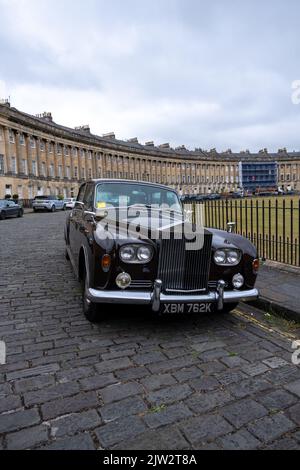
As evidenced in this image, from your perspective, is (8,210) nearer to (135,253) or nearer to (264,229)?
(264,229)

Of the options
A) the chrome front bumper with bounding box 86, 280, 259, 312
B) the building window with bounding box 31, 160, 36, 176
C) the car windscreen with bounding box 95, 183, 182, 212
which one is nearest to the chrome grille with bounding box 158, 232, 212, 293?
the chrome front bumper with bounding box 86, 280, 259, 312

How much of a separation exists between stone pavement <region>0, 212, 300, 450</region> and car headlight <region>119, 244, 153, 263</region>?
95cm

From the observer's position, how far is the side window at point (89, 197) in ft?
18.7

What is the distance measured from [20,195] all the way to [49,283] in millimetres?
48420

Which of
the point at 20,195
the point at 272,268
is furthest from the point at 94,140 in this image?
the point at 272,268

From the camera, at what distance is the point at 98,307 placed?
14.3 feet

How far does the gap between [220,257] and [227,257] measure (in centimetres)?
11

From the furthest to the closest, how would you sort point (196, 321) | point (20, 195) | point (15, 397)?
point (20, 195), point (196, 321), point (15, 397)

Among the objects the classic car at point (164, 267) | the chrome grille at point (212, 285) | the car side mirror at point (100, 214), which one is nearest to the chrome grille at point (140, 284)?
the classic car at point (164, 267)

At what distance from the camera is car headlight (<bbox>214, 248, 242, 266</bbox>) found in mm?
4297

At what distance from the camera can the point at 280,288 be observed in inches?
234

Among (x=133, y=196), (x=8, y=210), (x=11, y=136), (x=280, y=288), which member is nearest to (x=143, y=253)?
(x=133, y=196)

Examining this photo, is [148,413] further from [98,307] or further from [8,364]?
[98,307]

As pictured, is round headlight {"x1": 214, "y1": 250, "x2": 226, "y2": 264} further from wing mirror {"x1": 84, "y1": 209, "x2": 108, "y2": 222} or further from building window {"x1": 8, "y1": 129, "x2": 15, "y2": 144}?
building window {"x1": 8, "y1": 129, "x2": 15, "y2": 144}
